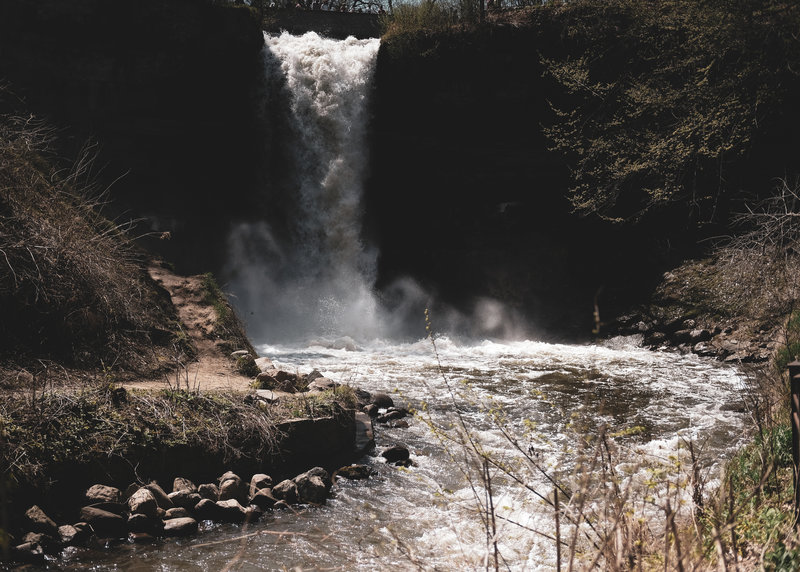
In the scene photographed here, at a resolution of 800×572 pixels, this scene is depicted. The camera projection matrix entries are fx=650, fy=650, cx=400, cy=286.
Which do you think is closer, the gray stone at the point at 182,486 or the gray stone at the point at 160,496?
the gray stone at the point at 160,496

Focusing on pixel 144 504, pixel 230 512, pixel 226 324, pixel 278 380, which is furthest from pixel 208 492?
pixel 226 324

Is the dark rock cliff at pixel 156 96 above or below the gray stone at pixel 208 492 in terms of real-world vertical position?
above

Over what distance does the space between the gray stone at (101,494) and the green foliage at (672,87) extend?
10.5 meters

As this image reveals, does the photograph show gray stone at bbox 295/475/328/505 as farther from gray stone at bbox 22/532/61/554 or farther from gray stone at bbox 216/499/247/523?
gray stone at bbox 22/532/61/554

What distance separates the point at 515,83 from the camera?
18.7m

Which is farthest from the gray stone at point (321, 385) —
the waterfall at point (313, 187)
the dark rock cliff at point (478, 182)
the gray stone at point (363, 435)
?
the dark rock cliff at point (478, 182)

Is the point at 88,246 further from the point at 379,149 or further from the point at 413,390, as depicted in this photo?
the point at 379,149

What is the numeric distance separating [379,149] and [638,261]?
8.05m

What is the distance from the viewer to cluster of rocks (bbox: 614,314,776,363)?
41.1 feet

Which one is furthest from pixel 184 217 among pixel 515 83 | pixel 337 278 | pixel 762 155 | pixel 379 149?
pixel 762 155

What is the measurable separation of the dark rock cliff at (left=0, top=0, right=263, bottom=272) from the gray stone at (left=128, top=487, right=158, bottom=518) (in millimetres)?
13457

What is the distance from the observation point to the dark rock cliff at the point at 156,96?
684 inches

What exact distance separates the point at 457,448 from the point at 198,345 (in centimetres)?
416

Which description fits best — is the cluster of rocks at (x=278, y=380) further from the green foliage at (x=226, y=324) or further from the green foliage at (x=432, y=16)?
the green foliage at (x=432, y=16)
